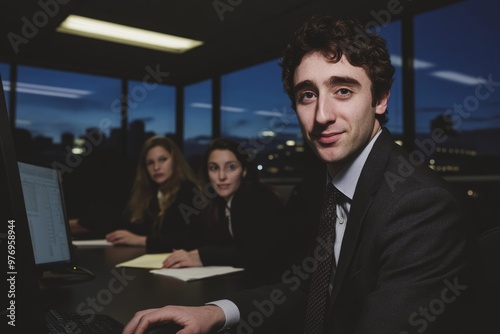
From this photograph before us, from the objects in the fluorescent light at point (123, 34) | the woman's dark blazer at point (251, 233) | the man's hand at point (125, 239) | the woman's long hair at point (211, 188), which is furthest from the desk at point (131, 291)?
the fluorescent light at point (123, 34)

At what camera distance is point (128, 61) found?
5.83 metres

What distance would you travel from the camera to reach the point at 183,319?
35.8 inches

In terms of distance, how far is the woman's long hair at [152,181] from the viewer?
10.3 feet

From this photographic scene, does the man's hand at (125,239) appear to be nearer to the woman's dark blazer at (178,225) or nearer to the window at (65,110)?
the woman's dark blazer at (178,225)

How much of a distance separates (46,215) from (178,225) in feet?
5.09

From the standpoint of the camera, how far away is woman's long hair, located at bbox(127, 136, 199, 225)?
3.15m

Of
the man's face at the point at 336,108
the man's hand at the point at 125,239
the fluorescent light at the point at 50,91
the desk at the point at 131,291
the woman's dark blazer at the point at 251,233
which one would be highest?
the fluorescent light at the point at 50,91

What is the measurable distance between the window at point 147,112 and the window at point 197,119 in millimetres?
293

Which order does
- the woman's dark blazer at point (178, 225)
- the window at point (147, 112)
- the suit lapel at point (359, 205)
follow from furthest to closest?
1. the window at point (147, 112)
2. the woman's dark blazer at point (178, 225)
3. the suit lapel at point (359, 205)

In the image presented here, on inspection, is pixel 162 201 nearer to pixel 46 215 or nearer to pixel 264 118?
pixel 46 215

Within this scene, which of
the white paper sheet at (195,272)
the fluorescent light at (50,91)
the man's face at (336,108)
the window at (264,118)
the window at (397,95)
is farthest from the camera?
the fluorescent light at (50,91)

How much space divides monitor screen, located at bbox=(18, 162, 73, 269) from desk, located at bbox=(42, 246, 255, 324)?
0.11 meters

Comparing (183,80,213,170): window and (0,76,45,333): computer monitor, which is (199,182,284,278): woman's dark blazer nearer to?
(0,76,45,333): computer monitor

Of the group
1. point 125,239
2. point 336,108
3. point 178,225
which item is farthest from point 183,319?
point 178,225
